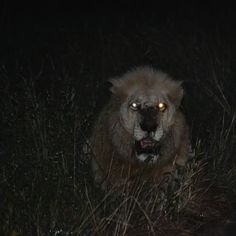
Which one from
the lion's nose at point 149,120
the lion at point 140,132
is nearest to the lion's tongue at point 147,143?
the lion at point 140,132

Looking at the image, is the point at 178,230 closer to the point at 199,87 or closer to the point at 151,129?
the point at 151,129

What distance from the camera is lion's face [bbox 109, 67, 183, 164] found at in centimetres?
691

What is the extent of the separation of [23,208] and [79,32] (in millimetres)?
7126

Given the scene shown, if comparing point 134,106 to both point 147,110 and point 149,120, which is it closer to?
point 147,110

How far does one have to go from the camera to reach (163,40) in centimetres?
1230

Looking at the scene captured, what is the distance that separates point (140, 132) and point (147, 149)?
0.16 metres

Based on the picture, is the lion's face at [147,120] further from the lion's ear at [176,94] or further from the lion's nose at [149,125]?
the lion's ear at [176,94]

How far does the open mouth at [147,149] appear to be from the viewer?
6.92 m

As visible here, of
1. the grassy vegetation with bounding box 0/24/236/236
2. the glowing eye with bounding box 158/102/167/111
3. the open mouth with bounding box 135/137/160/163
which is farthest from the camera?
the glowing eye with bounding box 158/102/167/111

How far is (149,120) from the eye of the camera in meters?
6.84

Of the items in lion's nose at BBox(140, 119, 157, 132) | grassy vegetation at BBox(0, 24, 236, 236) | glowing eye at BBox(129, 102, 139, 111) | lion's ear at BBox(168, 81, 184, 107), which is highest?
lion's ear at BBox(168, 81, 184, 107)

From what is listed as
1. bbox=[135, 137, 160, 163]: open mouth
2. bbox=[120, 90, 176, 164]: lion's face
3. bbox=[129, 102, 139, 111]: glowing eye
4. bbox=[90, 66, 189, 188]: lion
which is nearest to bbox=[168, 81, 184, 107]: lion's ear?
bbox=[90, 66, 189, 188]: lion

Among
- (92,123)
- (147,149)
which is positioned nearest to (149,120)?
(147,149)

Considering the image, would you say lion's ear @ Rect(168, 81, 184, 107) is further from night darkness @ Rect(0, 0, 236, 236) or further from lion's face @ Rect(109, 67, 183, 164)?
night darkness @ Rect(0, 0, 236, 236)
